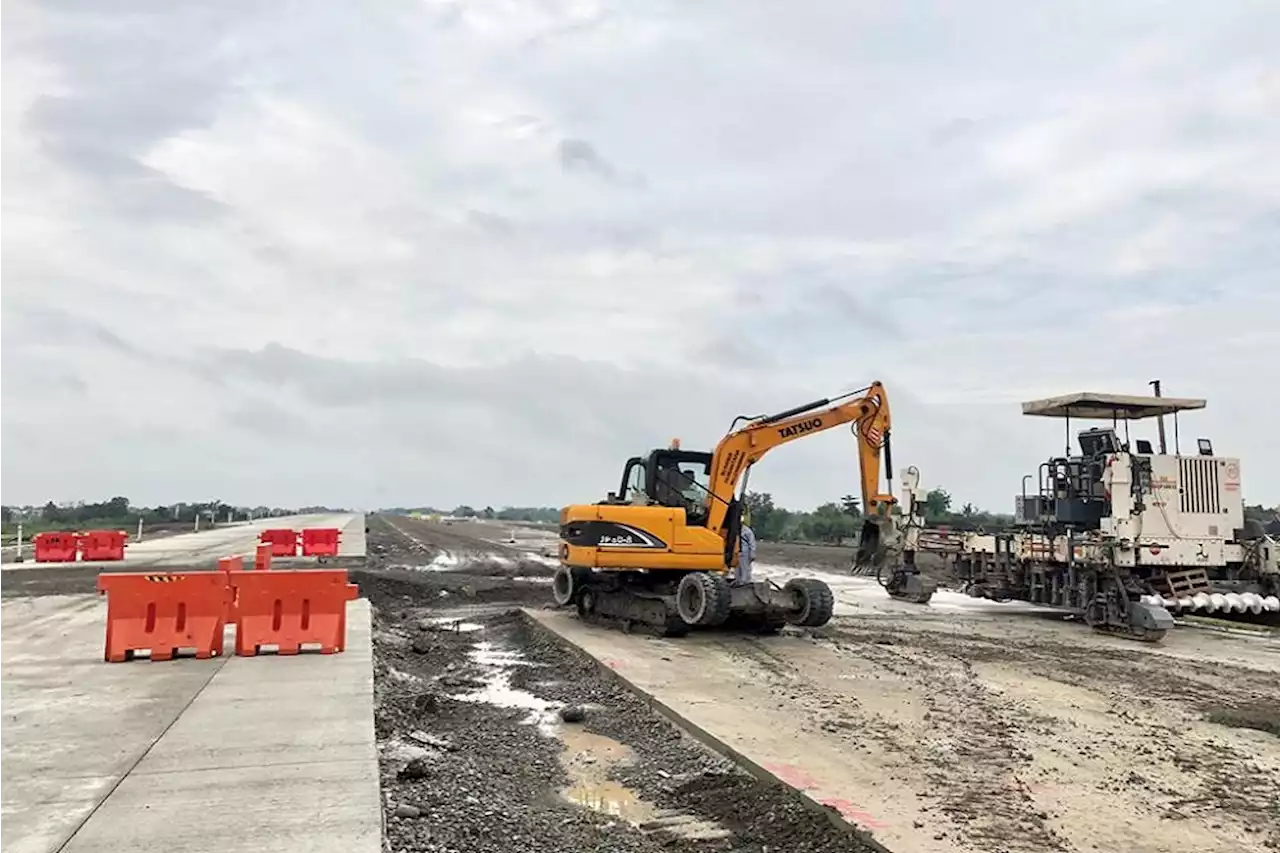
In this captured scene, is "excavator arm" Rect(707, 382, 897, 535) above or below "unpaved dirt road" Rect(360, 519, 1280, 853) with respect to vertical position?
above

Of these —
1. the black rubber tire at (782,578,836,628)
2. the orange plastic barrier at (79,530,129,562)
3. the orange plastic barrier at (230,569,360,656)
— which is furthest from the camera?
the orange plastic barrier at (79,530,129,562)

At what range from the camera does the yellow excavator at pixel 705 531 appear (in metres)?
14.0

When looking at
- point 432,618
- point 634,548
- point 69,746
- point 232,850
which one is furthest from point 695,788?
point 432,618

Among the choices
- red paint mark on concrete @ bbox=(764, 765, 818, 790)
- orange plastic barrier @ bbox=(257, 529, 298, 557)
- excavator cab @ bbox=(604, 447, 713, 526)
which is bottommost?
red paint mark on concrete @ bbox=(764, 765, 818, 790)

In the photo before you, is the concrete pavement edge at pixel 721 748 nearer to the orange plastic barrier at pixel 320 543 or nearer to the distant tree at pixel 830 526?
the orange plastic barrier at pixel 320 543

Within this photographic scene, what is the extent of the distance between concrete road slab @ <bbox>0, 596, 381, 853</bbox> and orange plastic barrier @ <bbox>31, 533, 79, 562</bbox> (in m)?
21.1

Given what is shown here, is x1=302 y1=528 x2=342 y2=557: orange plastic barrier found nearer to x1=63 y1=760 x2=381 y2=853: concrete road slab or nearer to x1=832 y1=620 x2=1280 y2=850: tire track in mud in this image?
x1=832 y1=620 x2=1280 y2=850: tire track in mud

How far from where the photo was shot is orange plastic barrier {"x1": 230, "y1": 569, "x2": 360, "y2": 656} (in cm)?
1080

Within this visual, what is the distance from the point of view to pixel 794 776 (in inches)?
256

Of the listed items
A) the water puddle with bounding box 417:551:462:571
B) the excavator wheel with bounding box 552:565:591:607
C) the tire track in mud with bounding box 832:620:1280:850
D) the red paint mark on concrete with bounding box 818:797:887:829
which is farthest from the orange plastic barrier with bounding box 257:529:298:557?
the red paint mark on concrete with bounding box 818:797:887:829

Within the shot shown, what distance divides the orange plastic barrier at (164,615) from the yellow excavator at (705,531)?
5334mm

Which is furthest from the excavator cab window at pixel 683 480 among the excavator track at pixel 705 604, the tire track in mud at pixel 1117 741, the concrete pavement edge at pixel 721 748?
the tire track in mud at pixel 1117 741

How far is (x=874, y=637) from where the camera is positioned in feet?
47.0

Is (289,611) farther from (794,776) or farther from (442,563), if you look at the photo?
(442,563)
